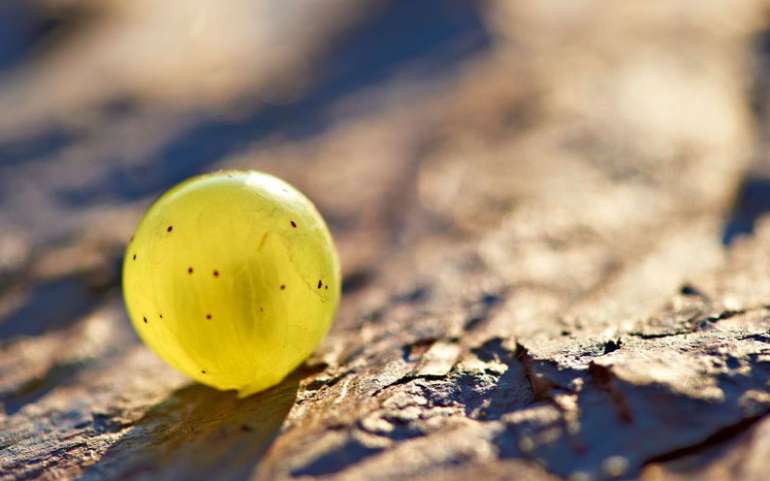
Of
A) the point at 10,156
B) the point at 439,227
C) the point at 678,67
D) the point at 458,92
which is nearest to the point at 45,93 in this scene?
the point at 10,156

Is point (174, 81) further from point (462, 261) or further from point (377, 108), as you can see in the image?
point (462, 261)

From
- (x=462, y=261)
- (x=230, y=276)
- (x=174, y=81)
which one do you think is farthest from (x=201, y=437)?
(x=174, y=81)

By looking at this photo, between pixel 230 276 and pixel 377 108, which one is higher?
pixel 377 108

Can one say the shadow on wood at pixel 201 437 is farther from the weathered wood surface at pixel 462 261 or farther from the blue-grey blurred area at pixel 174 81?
the blue-grey blurred area at pixel 174 81

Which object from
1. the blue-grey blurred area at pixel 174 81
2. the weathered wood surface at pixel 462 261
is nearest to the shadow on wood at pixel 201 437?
the weathered wood surface at pixel 462 261

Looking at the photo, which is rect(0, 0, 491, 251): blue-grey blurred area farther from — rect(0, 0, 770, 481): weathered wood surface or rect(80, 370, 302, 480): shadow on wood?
rect(80, 370, 302, 480): shadow on wood

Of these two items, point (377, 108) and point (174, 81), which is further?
point (174, 81)
